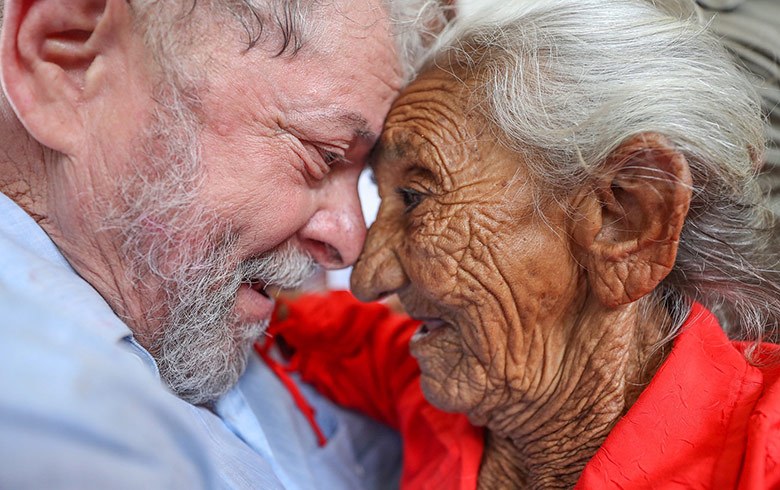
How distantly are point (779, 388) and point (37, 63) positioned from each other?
1.28 meters

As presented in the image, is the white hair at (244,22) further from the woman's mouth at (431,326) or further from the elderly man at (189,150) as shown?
the woman's mouth at (431,326)

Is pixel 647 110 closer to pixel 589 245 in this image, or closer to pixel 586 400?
pixel 589 245

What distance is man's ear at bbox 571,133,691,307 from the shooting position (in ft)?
3.57

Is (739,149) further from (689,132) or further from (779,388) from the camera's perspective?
(779,388)

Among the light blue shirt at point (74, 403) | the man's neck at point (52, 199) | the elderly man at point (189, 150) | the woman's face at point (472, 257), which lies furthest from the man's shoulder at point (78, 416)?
the woman's face at point (472, 257)

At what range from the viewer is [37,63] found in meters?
1.13

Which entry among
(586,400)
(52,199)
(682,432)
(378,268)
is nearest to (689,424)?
(682,432)

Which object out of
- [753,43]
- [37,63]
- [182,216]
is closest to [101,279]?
[182,216]

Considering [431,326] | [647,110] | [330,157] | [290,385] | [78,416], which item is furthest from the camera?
[290,385]

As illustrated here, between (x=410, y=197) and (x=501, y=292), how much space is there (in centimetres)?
28

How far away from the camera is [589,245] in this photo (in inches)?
46.0

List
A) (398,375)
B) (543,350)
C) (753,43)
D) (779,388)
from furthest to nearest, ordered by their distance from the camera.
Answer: (398,375) → (753,43) → (543,350) → (779,388)

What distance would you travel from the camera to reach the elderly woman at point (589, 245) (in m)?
1.12

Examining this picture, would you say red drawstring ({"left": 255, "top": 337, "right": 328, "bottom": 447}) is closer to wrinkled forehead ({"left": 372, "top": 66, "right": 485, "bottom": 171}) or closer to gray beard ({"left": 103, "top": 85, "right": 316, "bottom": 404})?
gray beard ({"left": 103, "top": 85, "right": 316, "bottom": 404})
